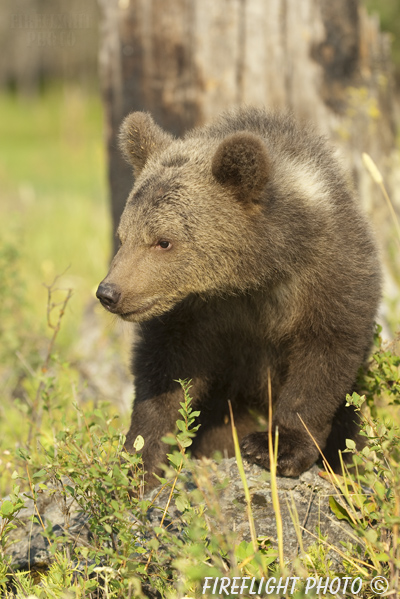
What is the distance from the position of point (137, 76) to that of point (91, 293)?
3.05 metres

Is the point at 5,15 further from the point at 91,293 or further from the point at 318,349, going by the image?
the point at 318,349

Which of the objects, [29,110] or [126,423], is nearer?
[126,423]

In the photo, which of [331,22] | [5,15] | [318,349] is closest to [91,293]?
[331,22]

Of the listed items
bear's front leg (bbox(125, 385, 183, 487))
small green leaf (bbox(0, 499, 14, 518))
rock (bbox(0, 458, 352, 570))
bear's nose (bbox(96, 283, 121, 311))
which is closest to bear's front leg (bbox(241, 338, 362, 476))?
rock (bbox(0, 458, 352, 570))

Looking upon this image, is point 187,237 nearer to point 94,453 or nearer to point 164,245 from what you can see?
point 164,245

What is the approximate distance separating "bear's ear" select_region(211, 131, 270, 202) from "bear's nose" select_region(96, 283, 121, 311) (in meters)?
0.77

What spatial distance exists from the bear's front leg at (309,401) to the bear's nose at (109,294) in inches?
38.4

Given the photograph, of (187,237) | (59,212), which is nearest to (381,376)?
(187,237)

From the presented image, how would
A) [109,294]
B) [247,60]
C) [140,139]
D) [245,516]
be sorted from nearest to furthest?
[245,516]
[109,294]
[140,139]
[247,60]

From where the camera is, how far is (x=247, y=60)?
5.68 m

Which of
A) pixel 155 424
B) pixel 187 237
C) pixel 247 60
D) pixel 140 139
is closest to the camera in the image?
pixel 187 237

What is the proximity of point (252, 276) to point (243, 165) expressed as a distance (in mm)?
568

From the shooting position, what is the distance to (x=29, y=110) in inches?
1860

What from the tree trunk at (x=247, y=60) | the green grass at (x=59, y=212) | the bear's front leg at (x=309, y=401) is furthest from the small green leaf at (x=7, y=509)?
the tree trunk at (x=247, y=60)
